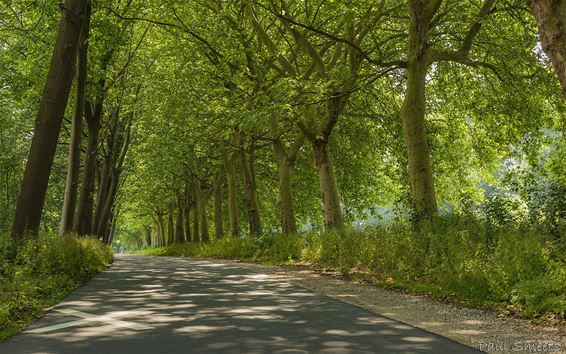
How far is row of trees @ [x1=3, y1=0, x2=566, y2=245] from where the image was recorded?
15094mm

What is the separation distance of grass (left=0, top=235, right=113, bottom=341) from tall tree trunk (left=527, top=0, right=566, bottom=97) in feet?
24.0

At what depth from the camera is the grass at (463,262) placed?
7.67m

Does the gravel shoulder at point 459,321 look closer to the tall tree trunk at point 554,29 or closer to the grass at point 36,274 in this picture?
the tall tree trunk at point 554,29

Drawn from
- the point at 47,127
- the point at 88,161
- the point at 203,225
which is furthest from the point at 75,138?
the point at 203,225

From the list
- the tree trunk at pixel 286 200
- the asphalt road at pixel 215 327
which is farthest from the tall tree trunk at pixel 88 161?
the asphalt road at pixel 215 327

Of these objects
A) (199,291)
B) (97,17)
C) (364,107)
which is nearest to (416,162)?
(199,291)

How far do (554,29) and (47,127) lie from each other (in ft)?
33.4

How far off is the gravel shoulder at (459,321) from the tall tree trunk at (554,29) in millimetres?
2923

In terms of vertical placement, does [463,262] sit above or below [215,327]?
above

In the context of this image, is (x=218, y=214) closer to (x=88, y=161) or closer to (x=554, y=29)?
(x=88, y=161)

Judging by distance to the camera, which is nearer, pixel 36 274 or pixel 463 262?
pixel 463 262

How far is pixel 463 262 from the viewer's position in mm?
9539

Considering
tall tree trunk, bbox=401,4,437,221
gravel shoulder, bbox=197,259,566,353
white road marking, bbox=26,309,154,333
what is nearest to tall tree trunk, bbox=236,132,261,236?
tall tree trunk, bbox=401,4,437,221

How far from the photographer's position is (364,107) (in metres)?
22.9
